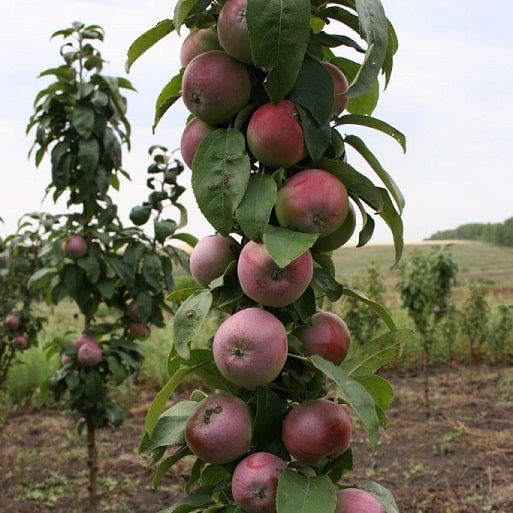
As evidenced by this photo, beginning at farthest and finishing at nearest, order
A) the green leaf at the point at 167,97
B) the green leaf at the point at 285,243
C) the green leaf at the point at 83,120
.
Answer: the green leaf at the point at 83,120 < the green leaf at the point at 167,97 < the green leaf at the point at 285,243

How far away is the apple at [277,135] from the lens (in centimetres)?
93

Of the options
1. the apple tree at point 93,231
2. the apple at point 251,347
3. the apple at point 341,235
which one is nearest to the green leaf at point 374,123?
the apple at point 341,235

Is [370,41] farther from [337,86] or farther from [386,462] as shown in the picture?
[386,462]

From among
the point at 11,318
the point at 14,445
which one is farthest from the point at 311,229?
the point at 14,445

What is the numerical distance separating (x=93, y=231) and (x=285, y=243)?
270 centimetres

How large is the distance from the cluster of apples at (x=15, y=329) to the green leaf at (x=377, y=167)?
4.18 metres

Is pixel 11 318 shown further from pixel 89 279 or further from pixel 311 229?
pixel 311 229

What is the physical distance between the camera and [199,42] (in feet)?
3.43

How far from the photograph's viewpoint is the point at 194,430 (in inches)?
38.0

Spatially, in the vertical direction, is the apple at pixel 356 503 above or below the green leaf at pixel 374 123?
below

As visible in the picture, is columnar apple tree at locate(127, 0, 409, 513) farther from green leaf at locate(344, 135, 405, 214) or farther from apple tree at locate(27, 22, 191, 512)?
apple tree at locate(27, 22, 191, 512)

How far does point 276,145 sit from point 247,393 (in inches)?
16.6

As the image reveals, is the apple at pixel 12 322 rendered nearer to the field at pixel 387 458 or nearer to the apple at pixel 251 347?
the field at pixel 387 458

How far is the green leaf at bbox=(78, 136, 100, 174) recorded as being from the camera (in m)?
→ 3.23
